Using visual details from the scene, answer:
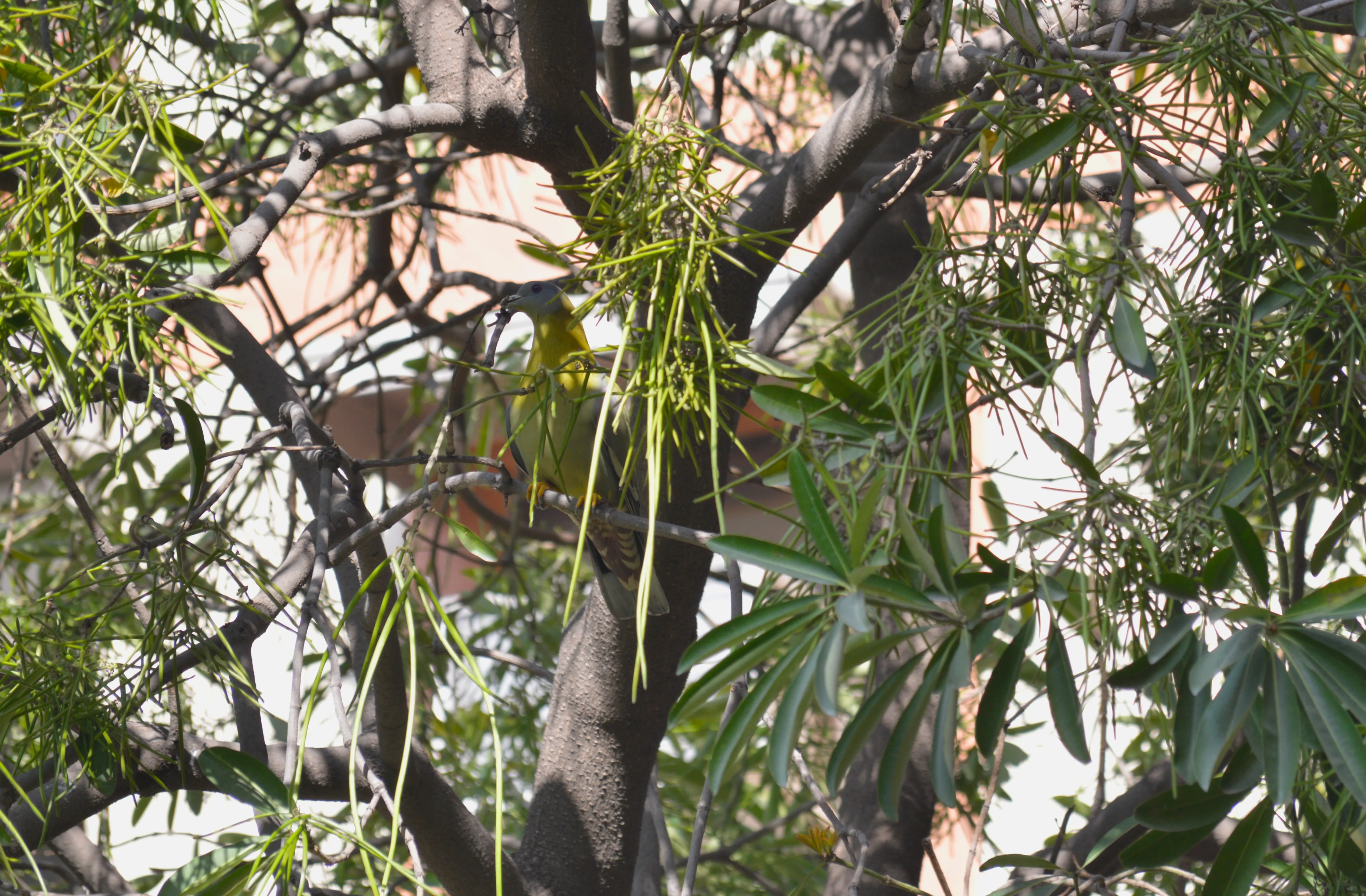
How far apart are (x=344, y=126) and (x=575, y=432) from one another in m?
0.64

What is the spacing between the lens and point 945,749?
2.08 feet

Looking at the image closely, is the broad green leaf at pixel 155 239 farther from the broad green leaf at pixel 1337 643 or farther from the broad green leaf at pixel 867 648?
the broad green leaf at pixel 1337 643

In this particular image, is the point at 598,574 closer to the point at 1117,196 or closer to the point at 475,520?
the point at 1117,196

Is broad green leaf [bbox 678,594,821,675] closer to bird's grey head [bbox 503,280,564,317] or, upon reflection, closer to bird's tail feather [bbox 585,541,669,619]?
bird's tail feather [bbox 585,541,669,619]

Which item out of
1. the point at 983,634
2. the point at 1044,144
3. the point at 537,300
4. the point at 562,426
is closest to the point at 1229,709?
the point at 983,634

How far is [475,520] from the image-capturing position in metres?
3.63

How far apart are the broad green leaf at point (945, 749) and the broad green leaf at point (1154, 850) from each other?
251 millimetres

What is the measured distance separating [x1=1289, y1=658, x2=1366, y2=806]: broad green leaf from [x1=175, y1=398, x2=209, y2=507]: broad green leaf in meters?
0.76

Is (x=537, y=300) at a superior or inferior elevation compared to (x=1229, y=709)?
superior

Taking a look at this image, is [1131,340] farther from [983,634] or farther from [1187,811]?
[1187,811]

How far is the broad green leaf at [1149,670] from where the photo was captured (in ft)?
1.93

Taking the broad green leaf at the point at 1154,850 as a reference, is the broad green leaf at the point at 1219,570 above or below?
above

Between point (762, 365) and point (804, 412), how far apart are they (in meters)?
0.04

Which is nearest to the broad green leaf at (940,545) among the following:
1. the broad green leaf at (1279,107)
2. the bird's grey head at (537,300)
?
the broad green leaf at (1279,107)
